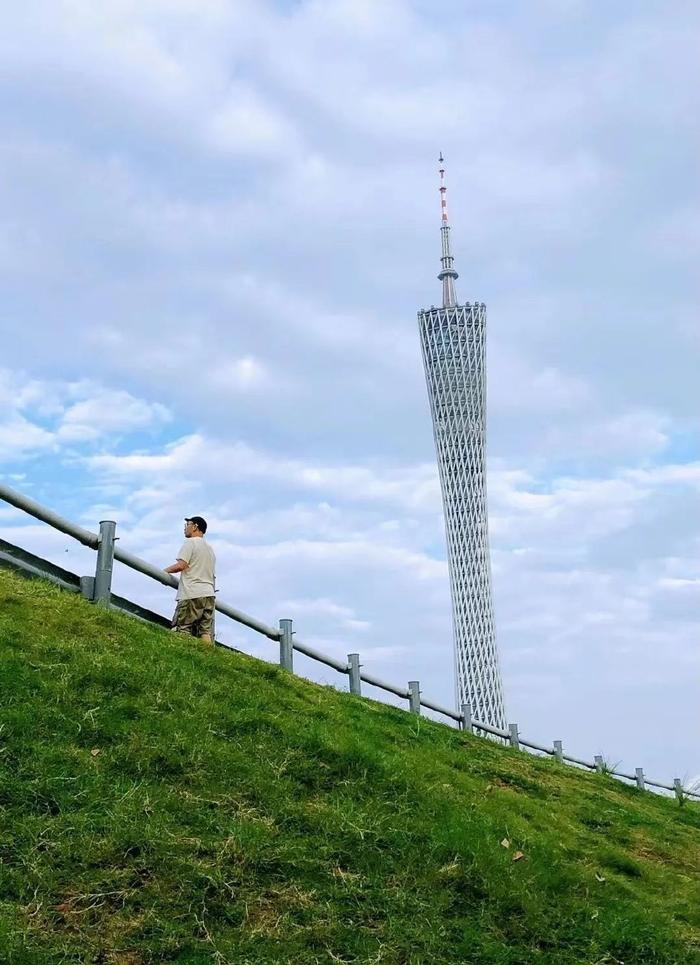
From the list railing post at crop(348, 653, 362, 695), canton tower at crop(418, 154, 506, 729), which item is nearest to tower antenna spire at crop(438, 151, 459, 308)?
canton tower at crop(418, 154, 506, 729)

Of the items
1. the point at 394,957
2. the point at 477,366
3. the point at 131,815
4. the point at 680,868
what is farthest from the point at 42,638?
the point at 477,366

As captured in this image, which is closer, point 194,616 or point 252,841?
point 252,841

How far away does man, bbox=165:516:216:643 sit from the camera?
1125 cm

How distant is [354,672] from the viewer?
15156 millimetres

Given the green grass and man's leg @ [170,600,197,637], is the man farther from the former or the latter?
the green grass

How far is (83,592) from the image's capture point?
10.5 meters

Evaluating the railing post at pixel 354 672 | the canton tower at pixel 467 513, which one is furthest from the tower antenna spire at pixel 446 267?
the railing post at pixel 354 672

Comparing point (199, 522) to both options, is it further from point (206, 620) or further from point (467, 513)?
point (467, 513)

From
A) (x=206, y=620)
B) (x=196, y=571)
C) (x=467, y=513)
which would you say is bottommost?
(x=206, y=620)

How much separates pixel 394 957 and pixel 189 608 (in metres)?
6.21

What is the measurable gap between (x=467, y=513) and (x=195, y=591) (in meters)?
71.3

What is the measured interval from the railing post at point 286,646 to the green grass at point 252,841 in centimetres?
327

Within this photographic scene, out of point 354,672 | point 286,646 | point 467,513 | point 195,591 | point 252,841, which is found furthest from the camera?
point 467,513

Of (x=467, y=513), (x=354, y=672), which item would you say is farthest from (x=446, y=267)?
(x=354, y=672)
